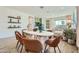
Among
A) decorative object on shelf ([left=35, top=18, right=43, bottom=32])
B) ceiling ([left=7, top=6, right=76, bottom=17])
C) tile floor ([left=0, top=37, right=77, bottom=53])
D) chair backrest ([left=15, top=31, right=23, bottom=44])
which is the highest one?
ceiling ([left=7, top=6, right=76, bottom=17])

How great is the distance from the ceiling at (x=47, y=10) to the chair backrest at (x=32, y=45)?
0.49m

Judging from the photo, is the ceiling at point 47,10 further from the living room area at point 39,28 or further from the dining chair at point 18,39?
the dining chair at point 18,39

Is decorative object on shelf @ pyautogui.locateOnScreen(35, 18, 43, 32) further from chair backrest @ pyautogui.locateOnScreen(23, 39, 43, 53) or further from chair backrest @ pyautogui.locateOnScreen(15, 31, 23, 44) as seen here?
chair backrest @ pyautogui.locateOnScreen(15, 31, 23, 44)

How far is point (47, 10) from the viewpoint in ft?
7.61

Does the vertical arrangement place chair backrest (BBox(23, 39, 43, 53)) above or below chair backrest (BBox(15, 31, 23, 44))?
below

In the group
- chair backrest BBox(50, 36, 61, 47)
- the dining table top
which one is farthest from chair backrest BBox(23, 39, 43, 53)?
chair backrest BBox(50, 36, 61, 47)

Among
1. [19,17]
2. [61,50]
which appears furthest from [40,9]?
[61,50]

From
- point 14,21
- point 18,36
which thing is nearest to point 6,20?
point 14,21

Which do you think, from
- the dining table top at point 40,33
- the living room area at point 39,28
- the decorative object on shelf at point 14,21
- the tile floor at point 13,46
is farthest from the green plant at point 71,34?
the decorative object on shelf at point 14,21

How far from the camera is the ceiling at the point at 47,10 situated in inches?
90.4

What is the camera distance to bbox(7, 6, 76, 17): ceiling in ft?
7.54

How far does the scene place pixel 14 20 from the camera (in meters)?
2.33

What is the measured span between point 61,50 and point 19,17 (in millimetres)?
948
